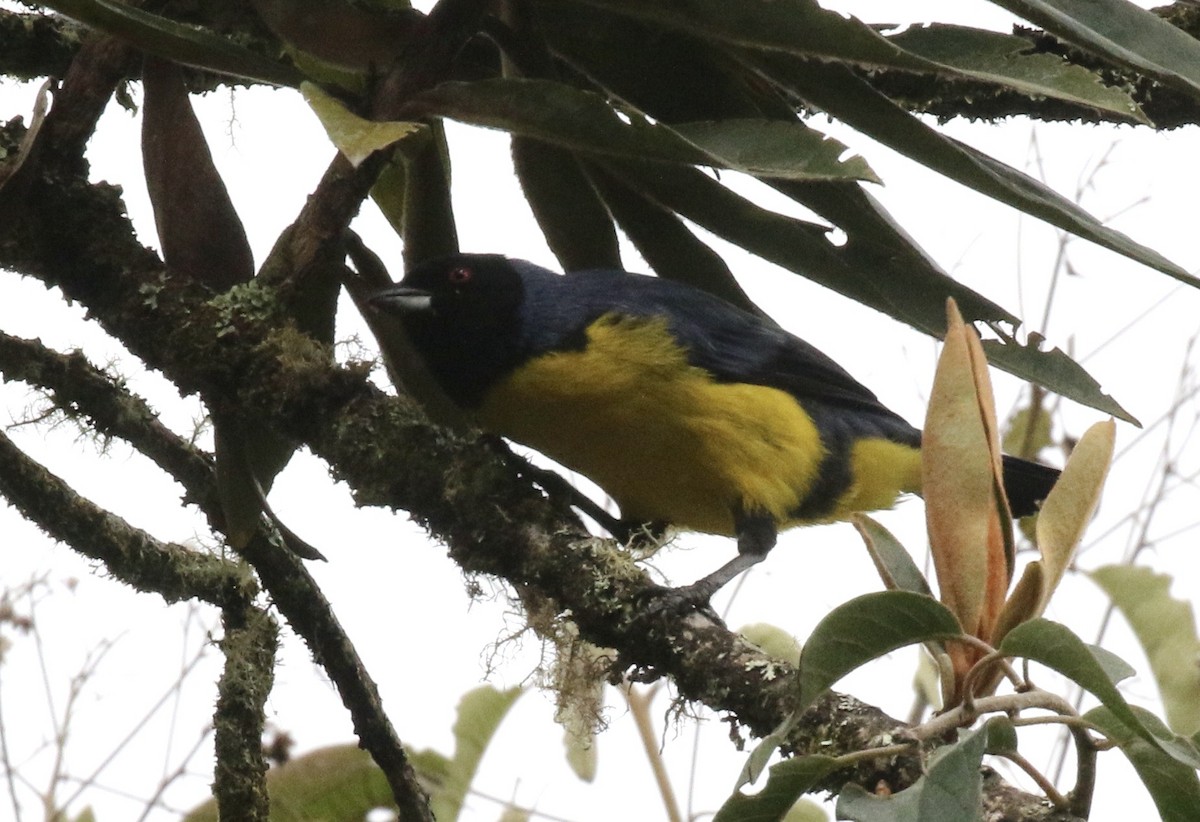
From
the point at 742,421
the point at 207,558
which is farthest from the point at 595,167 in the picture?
the point at 207,558

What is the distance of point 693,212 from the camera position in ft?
8.88

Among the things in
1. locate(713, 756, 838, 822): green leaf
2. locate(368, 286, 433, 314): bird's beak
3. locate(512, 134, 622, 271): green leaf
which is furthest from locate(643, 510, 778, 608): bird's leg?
locate(713, 756, 838, 822): green leaf

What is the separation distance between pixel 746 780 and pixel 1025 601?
49cm

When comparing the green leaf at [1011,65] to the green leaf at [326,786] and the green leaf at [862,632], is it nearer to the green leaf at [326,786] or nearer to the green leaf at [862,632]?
the green leaf at [862,632]

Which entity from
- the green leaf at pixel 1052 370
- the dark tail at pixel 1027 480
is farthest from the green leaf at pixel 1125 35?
the dark tail at pixel 1027 480

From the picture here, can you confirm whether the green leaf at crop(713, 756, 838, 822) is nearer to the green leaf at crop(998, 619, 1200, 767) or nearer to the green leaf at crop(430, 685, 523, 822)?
the green leaf at crop(998, 619, 1200, 767)

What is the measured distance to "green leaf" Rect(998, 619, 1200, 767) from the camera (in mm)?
1407

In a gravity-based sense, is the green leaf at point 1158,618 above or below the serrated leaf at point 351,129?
below

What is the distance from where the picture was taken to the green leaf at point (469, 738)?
305cm

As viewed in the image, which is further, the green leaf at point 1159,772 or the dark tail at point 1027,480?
the dark tail at point 1027,480

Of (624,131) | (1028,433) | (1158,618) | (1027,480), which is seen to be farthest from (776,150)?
(1028,433)

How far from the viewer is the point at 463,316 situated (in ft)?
10.8

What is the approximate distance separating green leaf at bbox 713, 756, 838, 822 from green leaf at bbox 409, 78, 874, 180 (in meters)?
0.78

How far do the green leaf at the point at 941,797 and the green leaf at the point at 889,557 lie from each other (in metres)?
0.33
